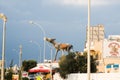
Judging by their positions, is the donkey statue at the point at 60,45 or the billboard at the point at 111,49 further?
the billboard at the point at 111,49

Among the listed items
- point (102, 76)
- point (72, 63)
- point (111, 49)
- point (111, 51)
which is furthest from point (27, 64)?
point (102, 76)

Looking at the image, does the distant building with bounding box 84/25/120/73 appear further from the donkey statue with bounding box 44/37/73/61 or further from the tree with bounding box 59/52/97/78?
the tree with bounding box 59/52/97/78

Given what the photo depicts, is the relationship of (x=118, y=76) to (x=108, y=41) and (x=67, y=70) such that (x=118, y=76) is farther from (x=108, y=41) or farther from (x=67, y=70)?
(x=108, y=41)

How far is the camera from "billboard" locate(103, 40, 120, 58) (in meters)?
74.3

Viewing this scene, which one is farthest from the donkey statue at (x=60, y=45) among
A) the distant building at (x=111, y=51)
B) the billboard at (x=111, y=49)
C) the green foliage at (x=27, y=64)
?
the green foliage at (x=27, y=64)

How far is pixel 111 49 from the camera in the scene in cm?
7488

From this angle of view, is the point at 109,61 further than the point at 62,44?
Yes

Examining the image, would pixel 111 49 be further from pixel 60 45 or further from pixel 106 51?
pixel 60 45

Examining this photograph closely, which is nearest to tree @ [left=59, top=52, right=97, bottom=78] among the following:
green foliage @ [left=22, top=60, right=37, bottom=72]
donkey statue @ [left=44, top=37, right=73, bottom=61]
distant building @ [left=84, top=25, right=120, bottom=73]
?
donkey statue @ [left=44, top=37, right=73, bottom=61]

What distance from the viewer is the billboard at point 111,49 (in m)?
74.3

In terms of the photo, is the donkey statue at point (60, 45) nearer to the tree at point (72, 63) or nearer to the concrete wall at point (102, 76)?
the tree at point (72, 63)

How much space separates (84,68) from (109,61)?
21717 millimetres

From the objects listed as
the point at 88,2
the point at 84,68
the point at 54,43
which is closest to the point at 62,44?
the point at 54,43

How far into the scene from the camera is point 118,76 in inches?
1517
